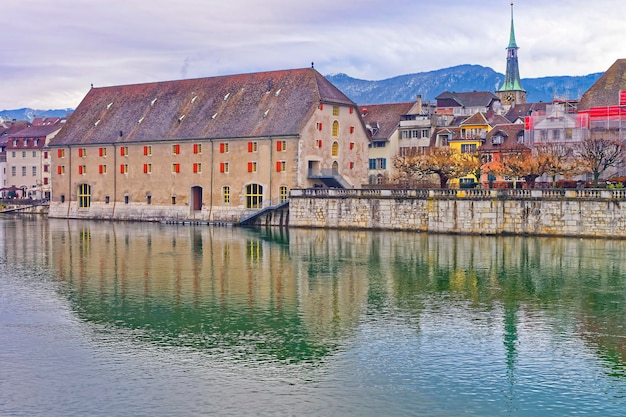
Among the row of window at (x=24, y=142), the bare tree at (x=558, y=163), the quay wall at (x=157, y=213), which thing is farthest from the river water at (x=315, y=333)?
the row of window at (x=24, y=142)

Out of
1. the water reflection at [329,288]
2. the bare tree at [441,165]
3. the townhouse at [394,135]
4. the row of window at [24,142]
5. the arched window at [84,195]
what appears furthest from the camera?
the row of window at [24,142]

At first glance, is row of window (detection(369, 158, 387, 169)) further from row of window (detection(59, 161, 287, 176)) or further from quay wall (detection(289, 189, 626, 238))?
quay wall (detection(289, 189, 626, 238))

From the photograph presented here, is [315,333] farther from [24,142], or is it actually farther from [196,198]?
[24,142]

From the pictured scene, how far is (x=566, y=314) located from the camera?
36250 mm

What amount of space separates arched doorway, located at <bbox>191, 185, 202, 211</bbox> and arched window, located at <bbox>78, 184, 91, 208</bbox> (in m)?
14.0

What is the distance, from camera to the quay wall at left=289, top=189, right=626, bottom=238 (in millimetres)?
65000

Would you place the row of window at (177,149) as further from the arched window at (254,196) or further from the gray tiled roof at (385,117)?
the gray tiled roof at (385,117)

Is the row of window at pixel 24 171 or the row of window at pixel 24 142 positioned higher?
the row of window at pixel 24 142

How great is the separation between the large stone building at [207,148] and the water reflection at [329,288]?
50.4 feet

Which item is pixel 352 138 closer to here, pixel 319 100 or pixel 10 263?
pixel 319 100

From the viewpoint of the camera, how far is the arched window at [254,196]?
277 ft

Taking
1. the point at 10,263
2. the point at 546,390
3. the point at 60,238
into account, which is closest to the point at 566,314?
the point at 546,390

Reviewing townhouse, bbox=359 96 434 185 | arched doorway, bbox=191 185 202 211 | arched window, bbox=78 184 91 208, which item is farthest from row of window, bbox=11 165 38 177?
townhouse, bbox=359 96 434 185

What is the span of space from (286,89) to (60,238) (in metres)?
27.6
